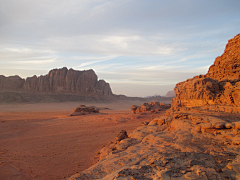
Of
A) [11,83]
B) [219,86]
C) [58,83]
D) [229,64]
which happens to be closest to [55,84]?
[58,83]

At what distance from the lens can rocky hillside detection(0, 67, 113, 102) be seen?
60447mm

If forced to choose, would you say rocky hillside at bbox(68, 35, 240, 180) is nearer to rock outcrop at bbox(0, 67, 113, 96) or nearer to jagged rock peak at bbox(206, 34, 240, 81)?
jagged rock peak at bbox(206, 34, 240, 81)

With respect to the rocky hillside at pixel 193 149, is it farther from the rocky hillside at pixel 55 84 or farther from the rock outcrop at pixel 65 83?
the rock outcrop at pixel 65 83

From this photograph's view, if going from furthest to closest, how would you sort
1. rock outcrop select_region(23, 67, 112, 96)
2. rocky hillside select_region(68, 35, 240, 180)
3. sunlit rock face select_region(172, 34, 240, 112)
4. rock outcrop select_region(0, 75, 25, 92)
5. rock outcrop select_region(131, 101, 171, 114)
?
1. rock outcrop select_region(23, 67, 112, 96)
2. rock outcrop select_region(0, 75, 25, 92)
3. rock outcrop select_region(131, 101, 171, 114)
4. sunlit rock face select_region(172, 34, 240, 112)
5. rocky hillside select_region(68, 35, 240, 180)

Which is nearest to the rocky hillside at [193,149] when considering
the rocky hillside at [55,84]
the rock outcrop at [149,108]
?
the rock outcrop at [149,108]

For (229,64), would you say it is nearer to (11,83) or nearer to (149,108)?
(149,108)

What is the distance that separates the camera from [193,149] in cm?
470

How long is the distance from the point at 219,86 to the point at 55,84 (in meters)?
65.3

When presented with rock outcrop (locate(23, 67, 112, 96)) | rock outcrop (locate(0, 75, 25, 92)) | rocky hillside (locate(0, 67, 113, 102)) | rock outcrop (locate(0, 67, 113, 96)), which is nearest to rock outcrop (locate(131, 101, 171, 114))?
rocky hillside (locate(0, 67, 113, 102))

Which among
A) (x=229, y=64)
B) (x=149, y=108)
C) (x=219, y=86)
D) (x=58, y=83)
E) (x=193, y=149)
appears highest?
(x=58, y=83)

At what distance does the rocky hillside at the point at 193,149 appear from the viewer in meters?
3.47

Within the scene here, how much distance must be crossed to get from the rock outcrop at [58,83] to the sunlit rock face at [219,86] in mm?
61080

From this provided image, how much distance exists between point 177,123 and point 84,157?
16.4 ft

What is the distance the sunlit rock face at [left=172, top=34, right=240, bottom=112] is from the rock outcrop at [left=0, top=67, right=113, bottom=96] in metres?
61.1
